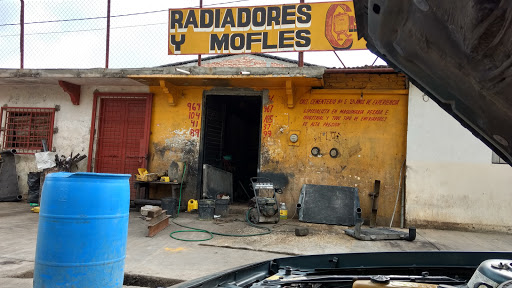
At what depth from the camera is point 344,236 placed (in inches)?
227

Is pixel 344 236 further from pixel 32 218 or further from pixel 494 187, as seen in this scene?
pixel 32 218

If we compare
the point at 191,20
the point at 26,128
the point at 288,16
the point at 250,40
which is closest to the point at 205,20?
the point at 191,20

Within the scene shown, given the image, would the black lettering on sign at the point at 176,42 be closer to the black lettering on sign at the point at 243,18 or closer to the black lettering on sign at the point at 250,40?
the black lettering on sign at the point at 243,18

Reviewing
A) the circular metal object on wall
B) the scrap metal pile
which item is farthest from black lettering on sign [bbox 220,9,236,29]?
the scrap metal pile

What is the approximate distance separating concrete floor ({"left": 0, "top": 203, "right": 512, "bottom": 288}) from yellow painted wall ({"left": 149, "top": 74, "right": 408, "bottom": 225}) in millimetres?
1168

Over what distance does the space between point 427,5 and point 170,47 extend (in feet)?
23.4

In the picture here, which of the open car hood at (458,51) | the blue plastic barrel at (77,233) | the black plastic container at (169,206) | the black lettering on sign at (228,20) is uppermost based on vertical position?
the black lettering on sign at (228,20)

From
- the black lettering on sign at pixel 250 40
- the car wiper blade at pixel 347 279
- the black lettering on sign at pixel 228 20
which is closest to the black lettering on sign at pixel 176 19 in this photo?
the black lettering on sign at pixel 228 20

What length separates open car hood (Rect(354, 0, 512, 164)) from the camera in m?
0.90

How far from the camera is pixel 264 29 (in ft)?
22.8

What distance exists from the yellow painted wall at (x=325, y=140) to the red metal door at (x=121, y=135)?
675mm

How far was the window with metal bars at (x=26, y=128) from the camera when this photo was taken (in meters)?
8.72

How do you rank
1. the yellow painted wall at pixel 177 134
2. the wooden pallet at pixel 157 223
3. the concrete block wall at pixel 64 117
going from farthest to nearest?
the concrete block wall at pixel 64 117 → the yellow painted wall at pixel 177 134 → the wooden pallet at pixel 157 223

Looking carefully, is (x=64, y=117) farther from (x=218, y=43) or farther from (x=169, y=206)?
(x=218, y=43)
